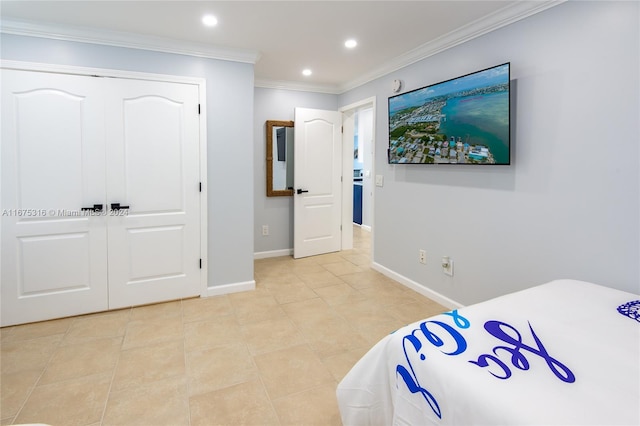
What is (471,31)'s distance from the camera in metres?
2.75

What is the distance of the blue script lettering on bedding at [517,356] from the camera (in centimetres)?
110

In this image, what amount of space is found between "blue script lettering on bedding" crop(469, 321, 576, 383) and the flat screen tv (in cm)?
148

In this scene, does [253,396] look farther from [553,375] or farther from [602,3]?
[602,3]

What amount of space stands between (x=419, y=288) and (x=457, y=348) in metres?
2.32

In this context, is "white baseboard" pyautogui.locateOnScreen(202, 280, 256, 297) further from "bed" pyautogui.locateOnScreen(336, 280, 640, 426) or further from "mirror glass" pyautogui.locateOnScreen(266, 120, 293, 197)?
"bed" pyautogui.locateOnScreen(336, 280, 640, 426)

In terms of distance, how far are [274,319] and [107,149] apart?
2.05m

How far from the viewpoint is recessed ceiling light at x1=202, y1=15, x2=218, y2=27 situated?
2613mm

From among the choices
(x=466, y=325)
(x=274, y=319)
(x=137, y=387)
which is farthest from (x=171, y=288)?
(x=466, y=325)

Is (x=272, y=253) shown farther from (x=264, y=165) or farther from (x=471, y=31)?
(x=471, y=31)

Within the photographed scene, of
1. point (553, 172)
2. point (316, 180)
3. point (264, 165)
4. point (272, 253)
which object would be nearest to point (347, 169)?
point (316, 180)

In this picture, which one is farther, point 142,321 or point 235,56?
point 235,56

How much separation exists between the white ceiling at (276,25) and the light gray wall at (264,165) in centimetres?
105

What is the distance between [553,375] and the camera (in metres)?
1.09

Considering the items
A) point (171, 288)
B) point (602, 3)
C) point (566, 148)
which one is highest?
point (602, 3)
